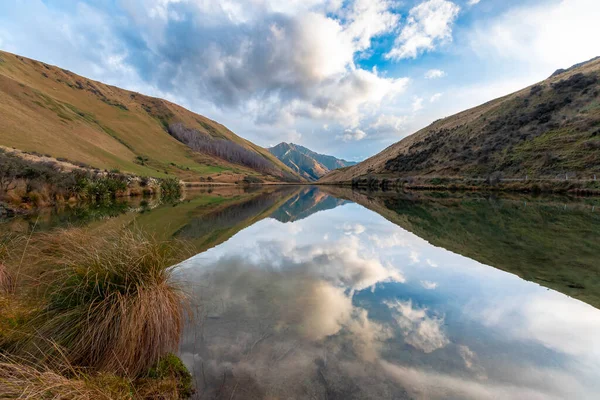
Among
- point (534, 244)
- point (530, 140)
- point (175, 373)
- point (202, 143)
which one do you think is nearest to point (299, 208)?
point (534, 244)

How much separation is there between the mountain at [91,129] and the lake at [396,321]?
68.3m

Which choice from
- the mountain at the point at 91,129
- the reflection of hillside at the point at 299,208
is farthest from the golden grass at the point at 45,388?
the mountain at the point at 91,129

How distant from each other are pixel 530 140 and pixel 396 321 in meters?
72.7

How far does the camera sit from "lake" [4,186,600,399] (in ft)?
12.8

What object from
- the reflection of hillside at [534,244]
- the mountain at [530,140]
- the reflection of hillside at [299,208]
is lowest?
the reflection of hillside at [299,208]

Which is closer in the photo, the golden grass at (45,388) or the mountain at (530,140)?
the golden grass at (45,388)

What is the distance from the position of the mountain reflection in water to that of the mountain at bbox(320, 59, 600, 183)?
4865 cm

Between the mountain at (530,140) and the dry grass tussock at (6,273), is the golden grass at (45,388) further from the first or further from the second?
the mountain at (530,140)

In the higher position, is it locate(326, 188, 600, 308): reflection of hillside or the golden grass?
the golden grass

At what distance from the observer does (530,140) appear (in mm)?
57750

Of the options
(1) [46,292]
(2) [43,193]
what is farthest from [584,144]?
(2) [43,193]

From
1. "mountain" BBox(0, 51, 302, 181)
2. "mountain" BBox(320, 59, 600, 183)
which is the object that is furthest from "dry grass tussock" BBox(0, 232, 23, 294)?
"mountain" BBox(0, 51, 302, 181)

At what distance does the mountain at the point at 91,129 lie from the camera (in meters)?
66.0

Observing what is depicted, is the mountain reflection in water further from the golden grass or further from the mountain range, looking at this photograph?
the mountain range
